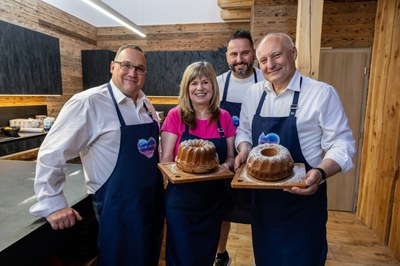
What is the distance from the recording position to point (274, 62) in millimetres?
1375

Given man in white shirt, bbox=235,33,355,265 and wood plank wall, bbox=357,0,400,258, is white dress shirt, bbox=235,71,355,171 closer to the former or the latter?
man in white shirt, bbox=235,33,355,265

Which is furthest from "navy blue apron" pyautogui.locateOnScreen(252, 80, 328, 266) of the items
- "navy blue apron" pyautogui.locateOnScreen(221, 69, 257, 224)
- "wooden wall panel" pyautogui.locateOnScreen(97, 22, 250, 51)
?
"wooden wall panel" pyautogui.locateOnScreen(97, 22, 250, 51)

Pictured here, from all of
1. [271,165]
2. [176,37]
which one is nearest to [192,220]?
[271,165]

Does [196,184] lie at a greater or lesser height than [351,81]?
lesser

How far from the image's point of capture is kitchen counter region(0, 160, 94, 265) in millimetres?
931

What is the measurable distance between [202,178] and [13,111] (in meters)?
3.87

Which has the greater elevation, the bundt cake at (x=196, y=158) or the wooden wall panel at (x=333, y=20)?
the wooden wall panel at (x=333, y=20)

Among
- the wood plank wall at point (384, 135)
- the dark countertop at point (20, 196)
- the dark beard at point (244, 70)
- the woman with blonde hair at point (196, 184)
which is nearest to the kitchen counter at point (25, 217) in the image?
the dark countertop at point (20, 196)

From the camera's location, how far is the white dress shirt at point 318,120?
4.23ft

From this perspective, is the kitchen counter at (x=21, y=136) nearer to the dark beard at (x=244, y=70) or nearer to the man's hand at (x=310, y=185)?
the dark beard at (x=244, y=70)

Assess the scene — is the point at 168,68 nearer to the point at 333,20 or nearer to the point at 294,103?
the point at 333,20

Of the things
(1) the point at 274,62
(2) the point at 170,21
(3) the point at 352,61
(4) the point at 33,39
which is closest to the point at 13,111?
(4) the point at 33,39

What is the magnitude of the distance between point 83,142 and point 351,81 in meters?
3.38

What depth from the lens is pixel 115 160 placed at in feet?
4.38
